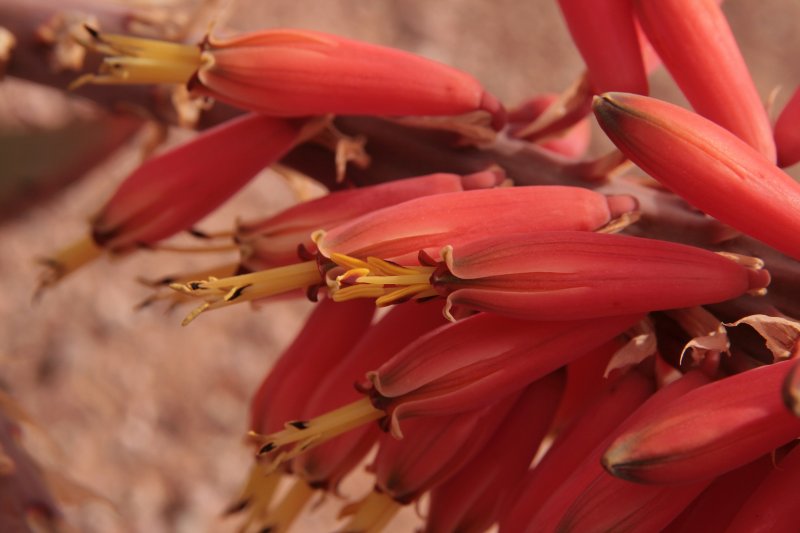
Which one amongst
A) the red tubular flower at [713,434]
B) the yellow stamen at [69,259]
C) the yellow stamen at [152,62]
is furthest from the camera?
the yellow stamen at [69,259]

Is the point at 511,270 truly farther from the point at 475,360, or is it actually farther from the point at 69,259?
the point at 69,259

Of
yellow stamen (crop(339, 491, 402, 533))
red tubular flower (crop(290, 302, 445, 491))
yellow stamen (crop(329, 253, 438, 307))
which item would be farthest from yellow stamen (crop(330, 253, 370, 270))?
yellow stamen (crop(339, 491, 402, 533))

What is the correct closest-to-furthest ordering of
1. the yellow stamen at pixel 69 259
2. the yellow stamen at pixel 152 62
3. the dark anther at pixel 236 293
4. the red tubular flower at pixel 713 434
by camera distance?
the red tubular flower at pixel 713 434, the dark anther at pixel 236 293, the yellow stamen at pixel 152 62, the yellow stamen at pixel 69 259

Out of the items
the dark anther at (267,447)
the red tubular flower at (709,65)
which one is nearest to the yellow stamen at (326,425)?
the dark anther at (267,447)

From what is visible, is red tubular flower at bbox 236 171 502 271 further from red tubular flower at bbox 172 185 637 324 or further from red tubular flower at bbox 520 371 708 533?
red tubular flower at bbox 520 371 708 533

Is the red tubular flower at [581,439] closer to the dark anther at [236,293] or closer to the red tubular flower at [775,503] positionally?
the red tubular flower at [775,503]

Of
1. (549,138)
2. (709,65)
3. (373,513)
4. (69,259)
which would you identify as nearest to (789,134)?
(709,65)

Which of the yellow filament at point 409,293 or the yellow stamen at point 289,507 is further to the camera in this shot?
the yellow stamen at point 289,507
